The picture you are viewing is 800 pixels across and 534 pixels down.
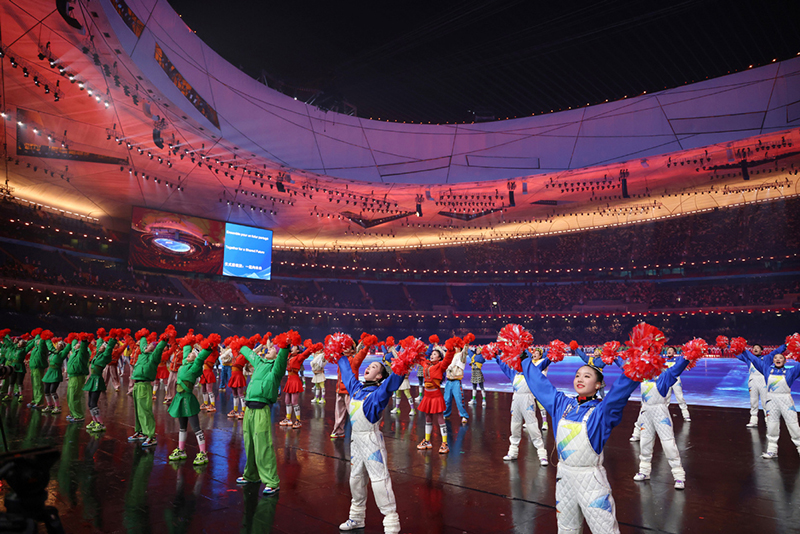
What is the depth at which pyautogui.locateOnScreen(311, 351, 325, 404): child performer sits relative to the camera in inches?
499

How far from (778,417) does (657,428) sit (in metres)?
3.06

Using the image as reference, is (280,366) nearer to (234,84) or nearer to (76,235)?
(234,84)

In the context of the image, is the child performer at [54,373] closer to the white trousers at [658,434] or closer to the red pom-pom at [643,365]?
the white trousers at [658,434]

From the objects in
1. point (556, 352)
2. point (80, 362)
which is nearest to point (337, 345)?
point (556, 352)

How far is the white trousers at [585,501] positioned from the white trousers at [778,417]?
20.9ft

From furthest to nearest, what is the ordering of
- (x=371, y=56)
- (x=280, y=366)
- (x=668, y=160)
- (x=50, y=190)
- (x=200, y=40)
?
(x=50, y=190), (x=668, y=160), (x=371, y=56), (x=200, y=40), (x=280, y=366)

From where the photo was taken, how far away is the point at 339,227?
112 feet

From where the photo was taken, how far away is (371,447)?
455cm

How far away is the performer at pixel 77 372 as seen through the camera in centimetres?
1032

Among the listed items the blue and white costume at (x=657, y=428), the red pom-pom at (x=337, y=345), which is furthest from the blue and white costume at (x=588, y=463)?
the blue and white costume at (x=657, y=428)

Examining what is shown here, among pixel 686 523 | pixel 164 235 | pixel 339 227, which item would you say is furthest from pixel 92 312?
pixel 686 523

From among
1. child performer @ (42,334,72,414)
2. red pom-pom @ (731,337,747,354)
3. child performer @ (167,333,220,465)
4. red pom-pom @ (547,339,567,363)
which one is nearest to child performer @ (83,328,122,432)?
child performer @ (42,334,72,414)

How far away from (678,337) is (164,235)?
3248cm

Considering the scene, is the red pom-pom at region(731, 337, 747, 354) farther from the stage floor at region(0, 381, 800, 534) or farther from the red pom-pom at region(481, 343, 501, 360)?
the red pom-pom at region(481, 343, 501, 360)
